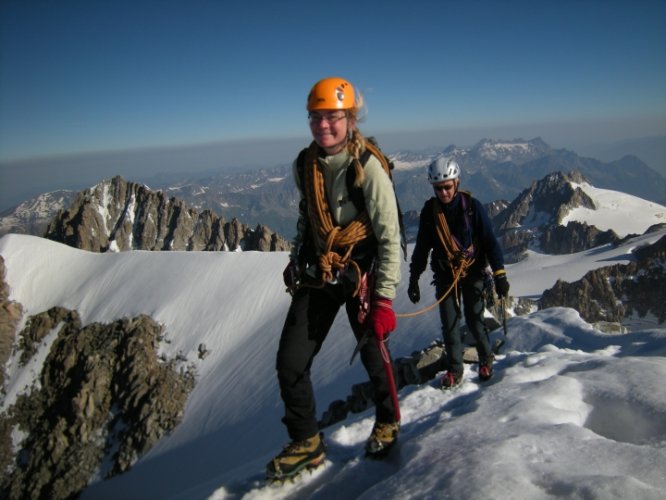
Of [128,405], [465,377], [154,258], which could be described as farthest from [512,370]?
[154,258]

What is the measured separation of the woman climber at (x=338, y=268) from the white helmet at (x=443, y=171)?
2.42 metres

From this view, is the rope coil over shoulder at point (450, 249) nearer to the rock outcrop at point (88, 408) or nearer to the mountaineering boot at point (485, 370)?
the mountaineering boot at point (485, 370)

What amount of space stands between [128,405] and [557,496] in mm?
29342

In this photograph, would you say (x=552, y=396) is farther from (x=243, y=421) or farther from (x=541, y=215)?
(x=541, y=215)

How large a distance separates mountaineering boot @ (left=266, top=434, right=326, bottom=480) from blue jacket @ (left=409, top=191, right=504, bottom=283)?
322 cm

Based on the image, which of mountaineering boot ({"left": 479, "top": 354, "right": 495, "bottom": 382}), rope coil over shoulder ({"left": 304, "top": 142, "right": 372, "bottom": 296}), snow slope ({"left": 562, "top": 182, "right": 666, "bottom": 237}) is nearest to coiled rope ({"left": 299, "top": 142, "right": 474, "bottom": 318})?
rope coil over shoulder ({"left": 304, "top": 142, "right": 372, "bottom": 296})

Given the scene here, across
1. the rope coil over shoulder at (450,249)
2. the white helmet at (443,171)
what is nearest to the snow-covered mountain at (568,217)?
the rope coil over shoulder at (450,249)

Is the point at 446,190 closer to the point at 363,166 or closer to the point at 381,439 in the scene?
the point at 363,166

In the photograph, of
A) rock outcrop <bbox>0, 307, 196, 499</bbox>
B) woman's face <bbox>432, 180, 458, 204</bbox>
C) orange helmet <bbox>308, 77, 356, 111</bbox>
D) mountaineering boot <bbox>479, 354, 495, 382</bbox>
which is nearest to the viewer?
orange helmet <bbox>308, 77, 356, 111</bbox>

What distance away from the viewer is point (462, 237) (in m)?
6.26

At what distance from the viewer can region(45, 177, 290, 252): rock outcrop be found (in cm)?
8241

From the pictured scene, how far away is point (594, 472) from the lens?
2.92 metres

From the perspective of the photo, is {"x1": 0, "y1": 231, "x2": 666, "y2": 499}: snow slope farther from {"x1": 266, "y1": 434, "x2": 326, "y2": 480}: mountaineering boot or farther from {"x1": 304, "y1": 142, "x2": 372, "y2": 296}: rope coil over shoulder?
{"x1": 304, "y1": 142, "x2": 372, "y2": 296}: rope coil over shoulder

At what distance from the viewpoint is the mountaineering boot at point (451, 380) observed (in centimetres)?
621
